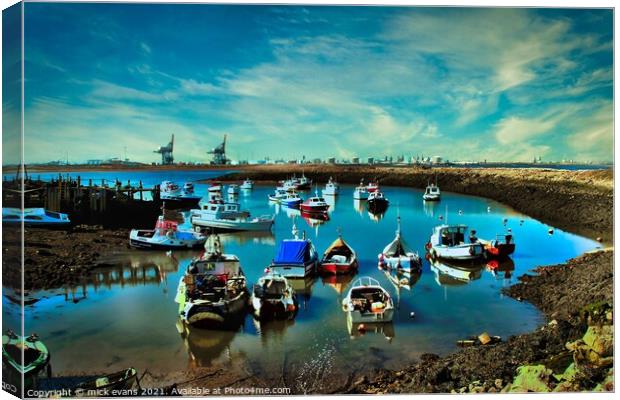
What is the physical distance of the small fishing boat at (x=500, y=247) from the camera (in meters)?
9.86

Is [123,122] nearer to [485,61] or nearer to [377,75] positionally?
[377,75]

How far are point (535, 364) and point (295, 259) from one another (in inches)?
159

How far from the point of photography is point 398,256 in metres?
9.80

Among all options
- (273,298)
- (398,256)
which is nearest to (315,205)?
(398,256)

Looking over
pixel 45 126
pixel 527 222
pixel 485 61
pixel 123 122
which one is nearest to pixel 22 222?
pixel 45 126

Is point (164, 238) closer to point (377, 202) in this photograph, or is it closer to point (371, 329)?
point (377, 202)

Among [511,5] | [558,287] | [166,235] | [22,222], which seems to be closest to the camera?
[22,222]

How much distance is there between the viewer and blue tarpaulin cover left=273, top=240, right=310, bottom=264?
8.95m

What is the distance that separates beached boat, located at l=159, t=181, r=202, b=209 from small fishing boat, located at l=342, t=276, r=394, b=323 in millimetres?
3306

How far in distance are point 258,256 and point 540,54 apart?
17.7 feet

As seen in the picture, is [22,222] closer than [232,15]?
Yes

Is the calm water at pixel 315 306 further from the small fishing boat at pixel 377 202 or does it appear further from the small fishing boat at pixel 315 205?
the small fishing boat at pixel 315 205

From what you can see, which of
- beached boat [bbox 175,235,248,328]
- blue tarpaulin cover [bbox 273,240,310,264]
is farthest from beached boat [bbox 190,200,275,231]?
blue tarpaulin cover [bbox 273,240,310,264]

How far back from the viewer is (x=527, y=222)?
35.0 feet
